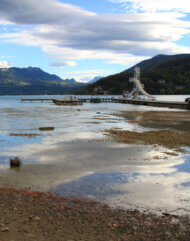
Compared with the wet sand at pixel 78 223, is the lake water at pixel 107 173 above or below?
below

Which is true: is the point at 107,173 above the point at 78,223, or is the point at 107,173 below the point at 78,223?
below

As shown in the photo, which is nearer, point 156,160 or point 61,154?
point 156,160

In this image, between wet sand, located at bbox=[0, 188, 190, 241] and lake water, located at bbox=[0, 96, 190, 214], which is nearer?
wet sand, located at bbox=[0, 188, 190, 241]

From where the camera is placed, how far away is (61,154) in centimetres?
1788

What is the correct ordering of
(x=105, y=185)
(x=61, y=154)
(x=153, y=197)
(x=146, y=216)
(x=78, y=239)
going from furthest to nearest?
(x=61, y=154), (x=105, y=185), (x=153, y=197), (x=146, y=216), (x=78, y=239)

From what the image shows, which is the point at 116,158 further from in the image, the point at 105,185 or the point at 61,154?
the point at 105,185

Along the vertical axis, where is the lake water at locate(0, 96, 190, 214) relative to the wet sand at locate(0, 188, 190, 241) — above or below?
below

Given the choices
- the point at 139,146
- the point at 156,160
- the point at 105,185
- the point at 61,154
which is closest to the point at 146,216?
the point at 105,185

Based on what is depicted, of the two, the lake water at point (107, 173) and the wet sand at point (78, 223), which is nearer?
the wet sand at point (78, 223)

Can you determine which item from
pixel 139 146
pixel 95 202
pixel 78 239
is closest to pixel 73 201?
pixel 95 202

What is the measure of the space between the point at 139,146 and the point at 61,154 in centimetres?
607

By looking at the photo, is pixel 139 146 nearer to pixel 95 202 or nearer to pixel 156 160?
pixel 156 160

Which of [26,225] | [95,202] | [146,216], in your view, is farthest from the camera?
[95,202]

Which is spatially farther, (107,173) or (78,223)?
(107,173)
